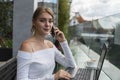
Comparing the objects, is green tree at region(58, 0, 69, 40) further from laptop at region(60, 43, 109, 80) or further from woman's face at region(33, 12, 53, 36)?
woman's face at region(33, 12, 53, 36)

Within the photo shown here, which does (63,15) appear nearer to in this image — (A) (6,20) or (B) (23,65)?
(A) (6,20)

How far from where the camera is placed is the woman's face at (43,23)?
5.83ft

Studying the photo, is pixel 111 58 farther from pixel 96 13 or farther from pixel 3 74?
pixel 96 13

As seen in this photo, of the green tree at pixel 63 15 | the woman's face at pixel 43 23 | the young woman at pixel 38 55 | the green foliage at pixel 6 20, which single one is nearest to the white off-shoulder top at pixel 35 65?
the young woman at pixel 38 55

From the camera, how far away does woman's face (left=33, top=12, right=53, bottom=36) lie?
1.78m

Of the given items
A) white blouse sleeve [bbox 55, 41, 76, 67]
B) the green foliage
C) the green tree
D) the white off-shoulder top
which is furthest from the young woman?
the green tree

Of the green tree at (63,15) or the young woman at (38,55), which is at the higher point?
the young woman at (38,55)

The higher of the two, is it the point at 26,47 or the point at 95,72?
the point at 26,47

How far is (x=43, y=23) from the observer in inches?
70.2

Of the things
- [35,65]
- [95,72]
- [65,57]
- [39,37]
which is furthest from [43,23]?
[95,72]

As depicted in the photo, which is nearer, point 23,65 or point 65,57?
point 23,65

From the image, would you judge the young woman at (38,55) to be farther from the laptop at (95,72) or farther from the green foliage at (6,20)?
the green foliage at (6,20)

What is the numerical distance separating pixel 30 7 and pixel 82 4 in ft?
36.3

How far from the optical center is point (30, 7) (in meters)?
6.67
